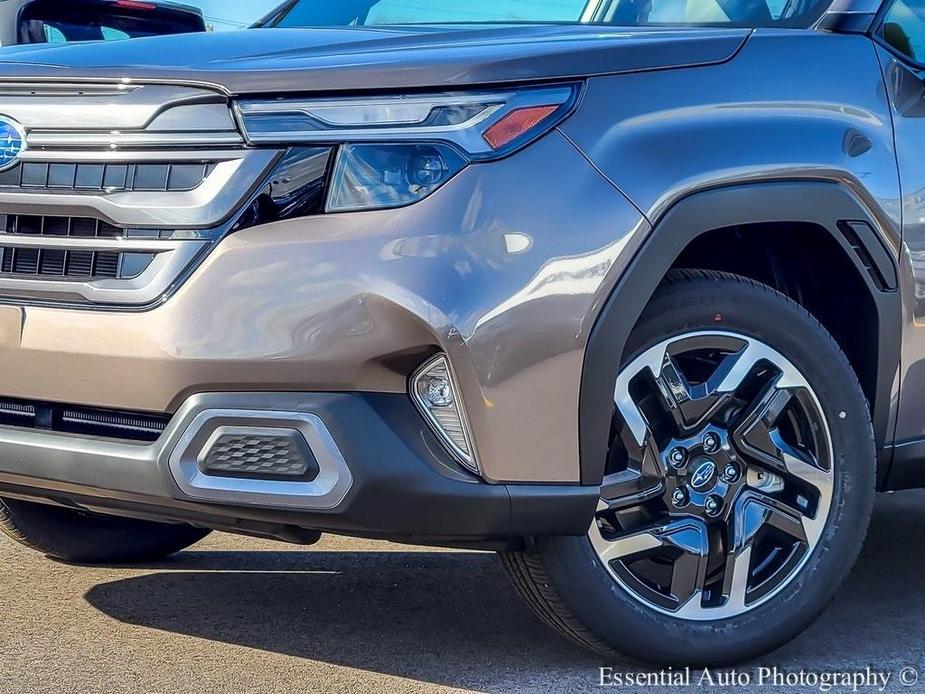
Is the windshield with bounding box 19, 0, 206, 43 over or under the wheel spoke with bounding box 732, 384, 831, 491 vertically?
under

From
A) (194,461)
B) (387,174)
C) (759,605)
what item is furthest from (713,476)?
(194,461)

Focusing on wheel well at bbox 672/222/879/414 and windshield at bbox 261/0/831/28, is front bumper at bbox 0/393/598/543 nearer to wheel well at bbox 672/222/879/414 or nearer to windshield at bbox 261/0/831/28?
wheel well at bbox 672/222/879/414

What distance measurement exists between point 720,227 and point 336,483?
94cm

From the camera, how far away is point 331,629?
3184 mm

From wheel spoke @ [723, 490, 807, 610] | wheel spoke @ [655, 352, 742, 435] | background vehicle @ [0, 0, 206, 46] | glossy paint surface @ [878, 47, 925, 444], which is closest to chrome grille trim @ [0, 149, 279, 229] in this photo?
wheel spoke @ [655, 352, 742, 435]

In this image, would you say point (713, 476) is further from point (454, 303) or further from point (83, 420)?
point (83, 420)

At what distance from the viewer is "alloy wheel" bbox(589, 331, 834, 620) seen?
2752 millimetres

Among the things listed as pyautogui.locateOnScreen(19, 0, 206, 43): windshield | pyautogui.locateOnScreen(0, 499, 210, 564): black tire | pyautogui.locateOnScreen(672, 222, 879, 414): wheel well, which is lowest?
pyautogui.locateOnScreen(0, 499, 210, 564): black tire

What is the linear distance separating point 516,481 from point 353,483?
12.0 inches

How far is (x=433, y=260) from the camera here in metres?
2.38

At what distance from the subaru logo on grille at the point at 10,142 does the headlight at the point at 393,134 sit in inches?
18.5

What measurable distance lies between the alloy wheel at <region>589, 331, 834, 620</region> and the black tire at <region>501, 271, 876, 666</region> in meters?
0.02

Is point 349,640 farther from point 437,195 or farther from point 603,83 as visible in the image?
point 603,83

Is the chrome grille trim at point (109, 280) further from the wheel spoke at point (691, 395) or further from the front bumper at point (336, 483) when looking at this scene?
the wheel spoke at point (691, 395)
